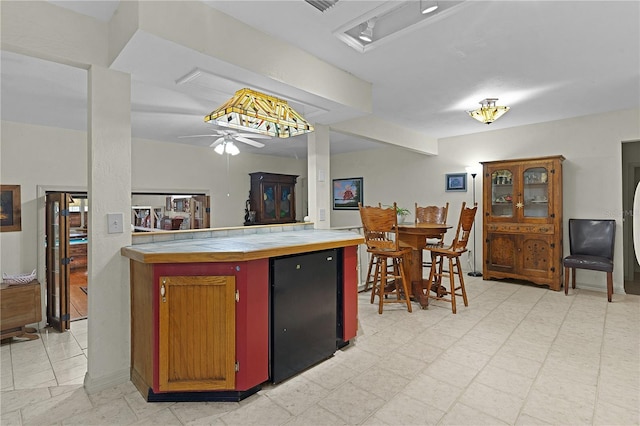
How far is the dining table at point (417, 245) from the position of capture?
361cm

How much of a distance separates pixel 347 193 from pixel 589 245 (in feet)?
14.2

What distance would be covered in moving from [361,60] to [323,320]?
217 centimetres

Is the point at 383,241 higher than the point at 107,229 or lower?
lower

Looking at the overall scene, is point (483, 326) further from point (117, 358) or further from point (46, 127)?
point (46, 127)

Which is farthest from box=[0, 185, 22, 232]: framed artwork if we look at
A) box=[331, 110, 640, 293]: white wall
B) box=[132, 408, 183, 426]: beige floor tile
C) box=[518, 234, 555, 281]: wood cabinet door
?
box=[518, 234, 555, 281]: wood cabinet door

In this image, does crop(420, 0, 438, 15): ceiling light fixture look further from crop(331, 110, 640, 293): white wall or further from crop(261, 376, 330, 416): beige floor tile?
crop(331, 110, 640, 293): white wall

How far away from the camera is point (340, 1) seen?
1.93 m

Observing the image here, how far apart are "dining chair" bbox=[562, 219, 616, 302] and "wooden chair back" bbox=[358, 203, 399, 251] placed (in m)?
2.56

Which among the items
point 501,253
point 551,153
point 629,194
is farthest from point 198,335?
point 629,194

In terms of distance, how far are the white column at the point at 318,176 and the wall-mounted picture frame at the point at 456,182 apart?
297cm

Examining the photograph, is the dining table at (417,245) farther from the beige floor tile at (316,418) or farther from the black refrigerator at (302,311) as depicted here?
the beige floor tile at (316,418)

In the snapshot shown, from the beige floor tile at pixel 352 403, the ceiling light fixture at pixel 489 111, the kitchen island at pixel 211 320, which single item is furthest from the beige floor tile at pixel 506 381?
the ceiling light fixture at pixel 489 111

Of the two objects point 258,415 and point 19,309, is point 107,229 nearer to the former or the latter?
point 258,415

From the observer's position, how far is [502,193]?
15.8 feet
